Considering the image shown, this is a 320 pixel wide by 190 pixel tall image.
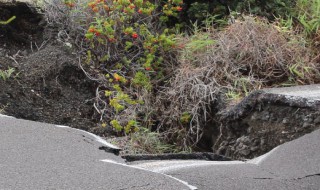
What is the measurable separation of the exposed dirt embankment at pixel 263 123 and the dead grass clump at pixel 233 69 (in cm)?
34

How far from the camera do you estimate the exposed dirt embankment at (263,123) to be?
439 centimetres

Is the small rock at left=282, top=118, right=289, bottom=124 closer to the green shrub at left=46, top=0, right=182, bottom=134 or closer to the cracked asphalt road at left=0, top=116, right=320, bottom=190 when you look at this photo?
the cracked asphalt road at left=0, top=116, right=320, bottom=190

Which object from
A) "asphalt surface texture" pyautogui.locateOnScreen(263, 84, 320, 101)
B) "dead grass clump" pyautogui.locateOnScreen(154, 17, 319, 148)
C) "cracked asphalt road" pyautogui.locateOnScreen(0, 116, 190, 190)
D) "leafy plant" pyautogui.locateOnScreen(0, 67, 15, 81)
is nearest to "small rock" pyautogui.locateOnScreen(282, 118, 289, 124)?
"asphalt surface texture" pyautogui.locateOnScreen(263, 84, 320, 101)

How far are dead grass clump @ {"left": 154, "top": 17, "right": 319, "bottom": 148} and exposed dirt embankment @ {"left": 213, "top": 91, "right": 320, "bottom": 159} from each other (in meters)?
0.34

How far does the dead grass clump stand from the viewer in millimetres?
5367

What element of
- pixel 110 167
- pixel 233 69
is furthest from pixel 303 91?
pixel 110 167

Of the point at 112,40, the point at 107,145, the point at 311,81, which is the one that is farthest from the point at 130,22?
the point at 107,145

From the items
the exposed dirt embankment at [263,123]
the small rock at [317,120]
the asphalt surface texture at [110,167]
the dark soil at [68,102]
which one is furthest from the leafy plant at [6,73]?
the small rock at [317,120]

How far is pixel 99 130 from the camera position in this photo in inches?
212

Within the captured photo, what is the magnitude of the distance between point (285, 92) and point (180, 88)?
1.14 meters

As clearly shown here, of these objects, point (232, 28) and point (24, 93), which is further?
point (232, 28)

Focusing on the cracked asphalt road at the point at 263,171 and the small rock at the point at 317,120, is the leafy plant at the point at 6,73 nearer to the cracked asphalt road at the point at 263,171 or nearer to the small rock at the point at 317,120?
the cracked asphalt road at the point at 263,171

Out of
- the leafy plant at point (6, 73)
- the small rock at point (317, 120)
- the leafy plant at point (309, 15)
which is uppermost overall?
the leafy plant at point (309, 15)

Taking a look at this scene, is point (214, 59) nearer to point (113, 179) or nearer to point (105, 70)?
point (105, 70)
